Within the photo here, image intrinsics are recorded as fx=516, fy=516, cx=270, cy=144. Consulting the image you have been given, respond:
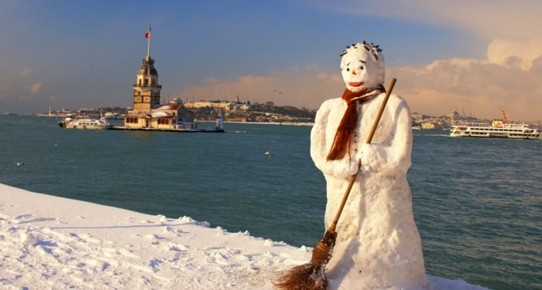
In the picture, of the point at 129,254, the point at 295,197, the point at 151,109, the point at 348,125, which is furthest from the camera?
the point at 151,109

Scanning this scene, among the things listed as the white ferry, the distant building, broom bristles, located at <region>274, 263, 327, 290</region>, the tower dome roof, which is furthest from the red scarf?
the white ferry

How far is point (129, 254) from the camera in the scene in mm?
6914

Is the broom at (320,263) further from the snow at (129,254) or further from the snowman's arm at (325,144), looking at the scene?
the snow at (129,254)

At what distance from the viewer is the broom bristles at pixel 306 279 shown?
515 cm

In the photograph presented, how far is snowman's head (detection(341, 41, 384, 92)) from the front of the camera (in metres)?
5.29

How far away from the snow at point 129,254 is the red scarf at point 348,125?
5.62ft

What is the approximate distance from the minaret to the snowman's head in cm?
8410

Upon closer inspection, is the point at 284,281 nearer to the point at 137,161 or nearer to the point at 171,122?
the point at 137,161

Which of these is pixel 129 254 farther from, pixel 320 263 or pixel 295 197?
pixel 295 197

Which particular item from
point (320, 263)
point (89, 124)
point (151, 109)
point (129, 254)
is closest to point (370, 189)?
point (320, 263)

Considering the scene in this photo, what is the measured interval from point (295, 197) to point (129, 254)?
15685 mm

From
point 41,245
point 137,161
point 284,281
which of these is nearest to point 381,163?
point 284,281

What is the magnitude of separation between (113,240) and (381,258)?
Answer: 4.22m

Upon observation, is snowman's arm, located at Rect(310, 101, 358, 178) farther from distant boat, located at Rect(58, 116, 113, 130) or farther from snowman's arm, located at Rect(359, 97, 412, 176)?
distant boat, located at Rect(58, 116, 113, 130)
